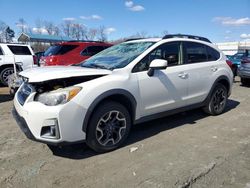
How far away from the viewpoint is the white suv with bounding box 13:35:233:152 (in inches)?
144

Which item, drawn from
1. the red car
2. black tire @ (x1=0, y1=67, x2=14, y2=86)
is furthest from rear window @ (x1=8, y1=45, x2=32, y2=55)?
the red car

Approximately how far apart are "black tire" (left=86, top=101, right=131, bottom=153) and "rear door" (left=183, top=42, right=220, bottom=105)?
1.73 metres

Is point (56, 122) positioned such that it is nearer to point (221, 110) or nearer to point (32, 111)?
point (32, 111)

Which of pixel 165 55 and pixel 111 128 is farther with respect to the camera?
pixel 165 55

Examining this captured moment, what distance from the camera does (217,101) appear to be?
20.4 ft

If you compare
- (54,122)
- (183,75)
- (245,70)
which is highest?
(183,75)

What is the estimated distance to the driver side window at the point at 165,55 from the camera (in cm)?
457

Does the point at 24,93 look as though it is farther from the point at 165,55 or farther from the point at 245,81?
the point at 245,81

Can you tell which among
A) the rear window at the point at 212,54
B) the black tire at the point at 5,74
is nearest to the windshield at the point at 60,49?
the black tire at the point at 5,74

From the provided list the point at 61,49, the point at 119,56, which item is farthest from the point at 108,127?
the point at 61,49

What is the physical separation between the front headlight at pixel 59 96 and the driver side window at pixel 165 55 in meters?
1.18

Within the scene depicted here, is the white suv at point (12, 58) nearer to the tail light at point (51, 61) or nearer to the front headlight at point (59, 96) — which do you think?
the tail light at point (51, 61)

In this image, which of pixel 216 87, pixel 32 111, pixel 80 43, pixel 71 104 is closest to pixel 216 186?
pixel 71 104

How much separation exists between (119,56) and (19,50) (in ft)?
26.5
